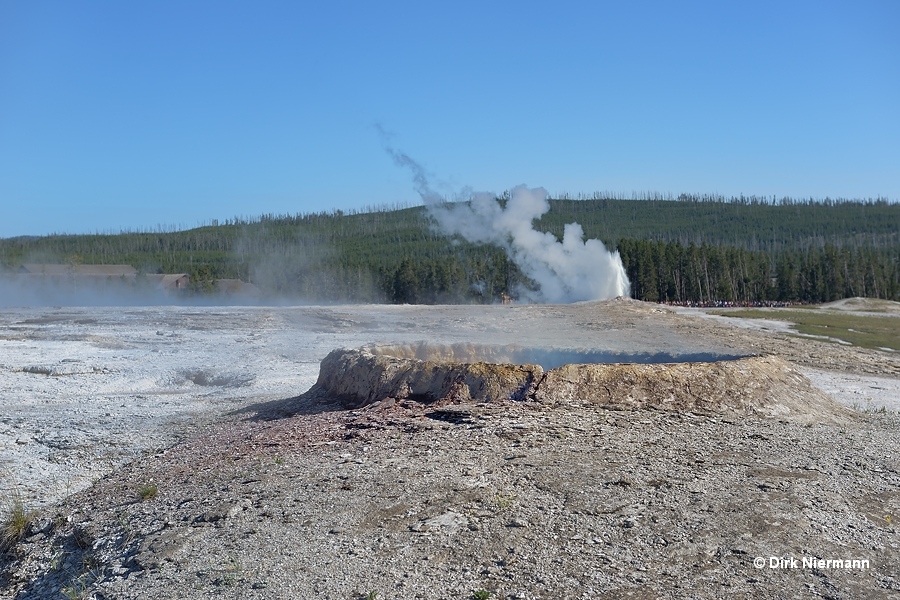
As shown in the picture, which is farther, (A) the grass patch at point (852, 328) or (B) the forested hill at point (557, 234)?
(B) the forested hill at point (557, 234)

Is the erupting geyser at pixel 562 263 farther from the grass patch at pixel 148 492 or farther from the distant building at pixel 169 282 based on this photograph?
the distant building at pixel 169 282

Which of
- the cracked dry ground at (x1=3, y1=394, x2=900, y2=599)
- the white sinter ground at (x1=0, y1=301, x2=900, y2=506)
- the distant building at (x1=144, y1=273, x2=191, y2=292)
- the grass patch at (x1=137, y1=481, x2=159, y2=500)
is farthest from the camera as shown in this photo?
the distant building at (x1=144, y1=273, x2=191, y2=292)

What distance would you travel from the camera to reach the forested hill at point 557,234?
8044cm

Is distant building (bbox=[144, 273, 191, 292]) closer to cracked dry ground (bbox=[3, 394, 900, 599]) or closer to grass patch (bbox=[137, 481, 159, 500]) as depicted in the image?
cracked dry ground (bbox=[3, 394, 900, 599])

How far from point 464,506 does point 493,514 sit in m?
0.35

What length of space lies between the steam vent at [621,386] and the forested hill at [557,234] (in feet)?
138

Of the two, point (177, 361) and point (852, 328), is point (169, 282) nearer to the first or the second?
point (177, 361)

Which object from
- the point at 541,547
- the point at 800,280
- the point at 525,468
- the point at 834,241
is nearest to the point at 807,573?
the point at 541,547

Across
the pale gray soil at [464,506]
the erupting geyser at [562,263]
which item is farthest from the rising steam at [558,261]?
the pale gray soil at [464,506]

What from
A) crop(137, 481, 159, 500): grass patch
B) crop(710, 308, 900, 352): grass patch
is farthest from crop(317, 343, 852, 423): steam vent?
crop(710, 308, 900, 352): grass patch

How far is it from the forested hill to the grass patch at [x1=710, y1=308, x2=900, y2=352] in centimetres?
2434

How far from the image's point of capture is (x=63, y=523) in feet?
29.6

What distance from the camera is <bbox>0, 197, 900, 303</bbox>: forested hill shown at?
264 ft

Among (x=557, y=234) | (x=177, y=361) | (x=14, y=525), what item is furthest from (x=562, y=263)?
(x=557, y=234)
